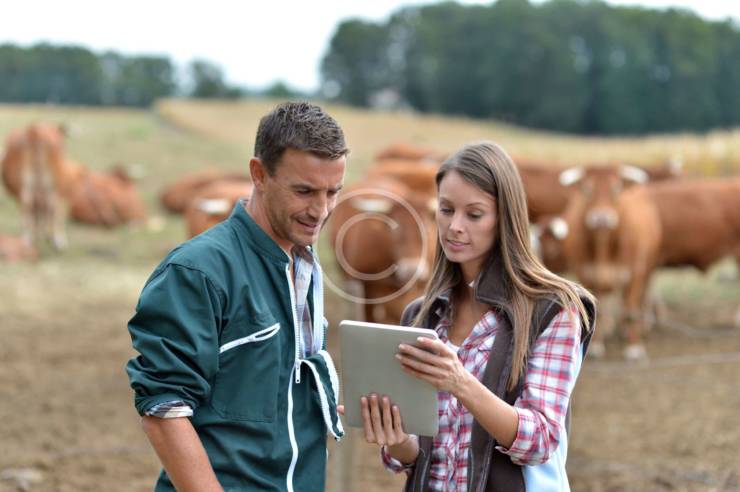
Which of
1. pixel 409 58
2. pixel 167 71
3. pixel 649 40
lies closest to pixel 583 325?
pixel 167 71

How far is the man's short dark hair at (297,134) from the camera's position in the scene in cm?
215

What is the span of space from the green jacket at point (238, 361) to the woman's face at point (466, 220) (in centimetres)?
43

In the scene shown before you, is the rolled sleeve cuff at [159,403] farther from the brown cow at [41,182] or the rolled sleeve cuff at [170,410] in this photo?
the brown cow at [41,182]

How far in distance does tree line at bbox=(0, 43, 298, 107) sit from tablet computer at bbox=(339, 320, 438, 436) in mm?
16242

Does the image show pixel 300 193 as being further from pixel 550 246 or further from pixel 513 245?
pixel 550 246

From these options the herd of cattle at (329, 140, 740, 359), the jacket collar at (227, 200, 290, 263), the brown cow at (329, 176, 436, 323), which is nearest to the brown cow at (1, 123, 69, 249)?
the herd of cattle at (329, 140, 740, 359)

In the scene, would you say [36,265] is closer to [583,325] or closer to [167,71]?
[583,325]

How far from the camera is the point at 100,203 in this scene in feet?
57.3

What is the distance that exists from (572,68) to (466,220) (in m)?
45.9

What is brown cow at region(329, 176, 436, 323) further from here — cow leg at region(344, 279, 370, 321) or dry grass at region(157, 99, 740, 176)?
dry grass at region(157, 99, 740, 176)

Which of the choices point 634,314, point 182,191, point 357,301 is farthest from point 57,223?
point 357,301

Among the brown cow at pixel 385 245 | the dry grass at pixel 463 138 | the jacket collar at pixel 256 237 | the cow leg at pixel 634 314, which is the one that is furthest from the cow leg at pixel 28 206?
the jacket collar at pixel 256 237

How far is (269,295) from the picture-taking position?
2205mm

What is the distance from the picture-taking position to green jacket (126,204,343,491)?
199 centimetres
